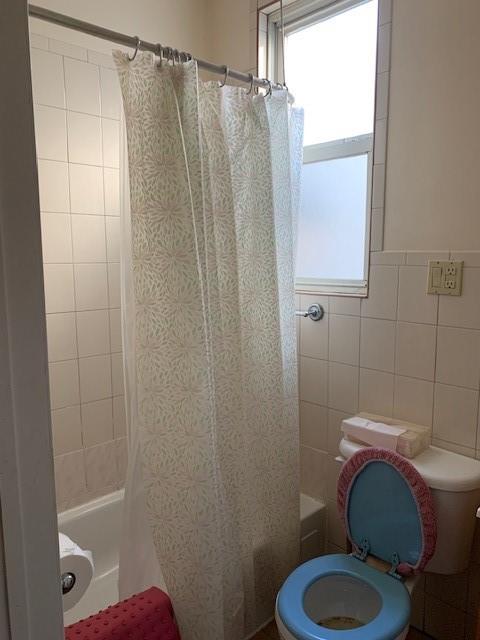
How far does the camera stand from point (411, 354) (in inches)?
65.4

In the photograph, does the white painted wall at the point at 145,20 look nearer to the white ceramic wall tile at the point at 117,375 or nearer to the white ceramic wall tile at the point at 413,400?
the white ceramic wall tile at the point at 117,375

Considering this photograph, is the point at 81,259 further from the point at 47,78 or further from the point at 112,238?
the point at 47,78

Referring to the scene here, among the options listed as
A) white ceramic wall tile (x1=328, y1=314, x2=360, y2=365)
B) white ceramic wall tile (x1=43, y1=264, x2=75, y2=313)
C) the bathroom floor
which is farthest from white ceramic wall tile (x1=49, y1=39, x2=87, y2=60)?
the bathroom floor

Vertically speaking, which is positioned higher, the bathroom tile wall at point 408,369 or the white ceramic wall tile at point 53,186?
the white ceramic wall tile at point 53,186

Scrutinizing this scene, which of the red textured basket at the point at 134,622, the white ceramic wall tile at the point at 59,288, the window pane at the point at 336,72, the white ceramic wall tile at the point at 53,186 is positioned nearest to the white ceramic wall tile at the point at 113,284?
the white ceramic wall tile at the point at 59,288

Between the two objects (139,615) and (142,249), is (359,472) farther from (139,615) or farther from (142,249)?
(142,249)

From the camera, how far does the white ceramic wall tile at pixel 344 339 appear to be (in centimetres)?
182

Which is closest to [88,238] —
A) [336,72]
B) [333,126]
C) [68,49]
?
[68,49]

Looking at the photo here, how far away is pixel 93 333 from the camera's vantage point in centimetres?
195

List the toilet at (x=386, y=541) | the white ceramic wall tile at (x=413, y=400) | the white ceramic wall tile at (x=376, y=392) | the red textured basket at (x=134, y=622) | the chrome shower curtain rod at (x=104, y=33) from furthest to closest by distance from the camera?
the white ceramic wall tile at (x=376, y=392), the white ceramic wall tile at (x=413, y=400), the toilet at (x=386, y=541), the red textured basket at (x=134, y=622), the chrome shower curtain rod at (x=104, y=33)

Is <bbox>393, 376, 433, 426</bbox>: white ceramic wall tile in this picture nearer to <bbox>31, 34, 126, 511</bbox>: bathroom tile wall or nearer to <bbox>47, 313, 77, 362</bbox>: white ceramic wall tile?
<bbox>31, 34, 126, 511</bbox>: bathroom tile wall

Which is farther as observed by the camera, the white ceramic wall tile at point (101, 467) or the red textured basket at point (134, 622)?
the white ceramic wall tile at point (101, 467)

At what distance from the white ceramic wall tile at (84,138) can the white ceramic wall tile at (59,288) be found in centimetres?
42

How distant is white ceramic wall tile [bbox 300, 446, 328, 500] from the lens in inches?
79.5
